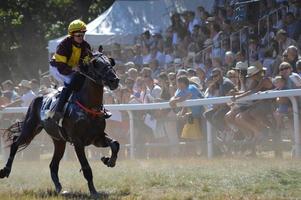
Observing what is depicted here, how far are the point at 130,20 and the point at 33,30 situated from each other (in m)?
10.7

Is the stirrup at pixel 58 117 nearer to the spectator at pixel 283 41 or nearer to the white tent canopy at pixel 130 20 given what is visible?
the spectator at pixel 283 41

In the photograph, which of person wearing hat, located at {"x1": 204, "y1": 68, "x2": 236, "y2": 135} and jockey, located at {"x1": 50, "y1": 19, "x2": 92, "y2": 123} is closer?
jockey, located at {"x1": 50, "y1": 19, "x2": 92, "y2": 123}

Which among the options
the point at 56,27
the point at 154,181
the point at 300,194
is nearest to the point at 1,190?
the point at 154,181

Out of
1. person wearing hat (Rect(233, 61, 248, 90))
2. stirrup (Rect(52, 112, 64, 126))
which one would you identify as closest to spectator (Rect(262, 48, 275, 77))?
person wearing hat (Rect(233, 61, 248, 90))

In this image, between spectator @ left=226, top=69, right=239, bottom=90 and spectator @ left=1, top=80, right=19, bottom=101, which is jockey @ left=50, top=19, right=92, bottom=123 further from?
spectator @ left=1, top=80, right=19, bottom=101

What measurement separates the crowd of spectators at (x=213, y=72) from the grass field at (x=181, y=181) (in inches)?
41.2

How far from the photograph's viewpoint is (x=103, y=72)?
10523mm

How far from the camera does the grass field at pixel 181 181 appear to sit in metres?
9.88

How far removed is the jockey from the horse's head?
350mm

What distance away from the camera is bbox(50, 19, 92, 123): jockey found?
1113 cm

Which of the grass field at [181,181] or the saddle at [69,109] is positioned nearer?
the grass field at [181,181]

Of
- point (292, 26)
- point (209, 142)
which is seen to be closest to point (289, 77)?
point (209, 142)

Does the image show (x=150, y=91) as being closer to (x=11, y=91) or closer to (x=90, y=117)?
(x=11, y=91)

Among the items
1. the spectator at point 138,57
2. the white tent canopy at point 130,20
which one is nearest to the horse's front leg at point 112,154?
the spectator at point 138,57
